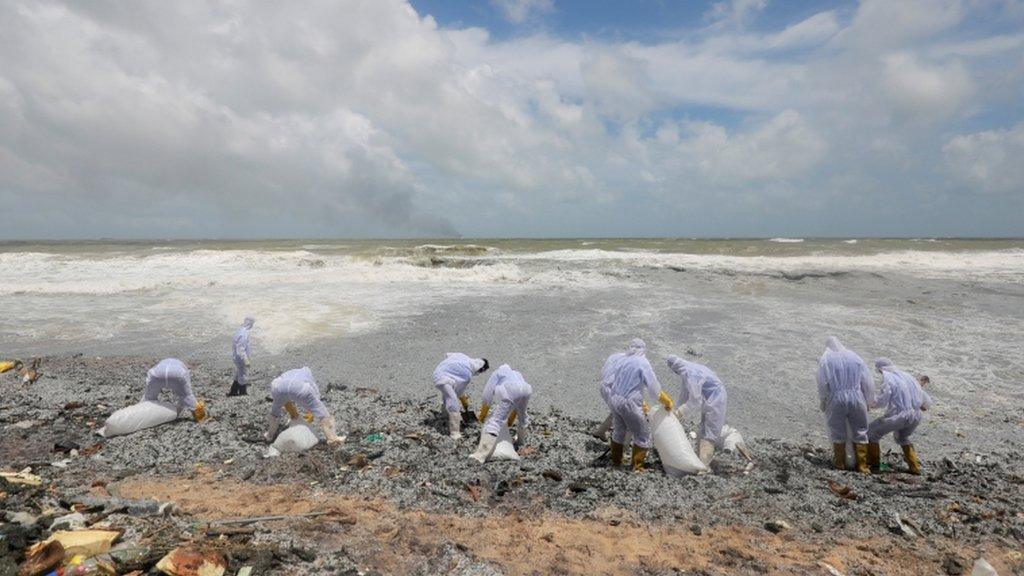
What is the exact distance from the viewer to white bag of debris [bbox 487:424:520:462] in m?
6.98

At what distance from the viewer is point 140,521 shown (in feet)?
16.0

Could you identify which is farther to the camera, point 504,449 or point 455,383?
point 455,383

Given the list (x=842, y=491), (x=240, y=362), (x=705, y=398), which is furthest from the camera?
(x=240, y=362)

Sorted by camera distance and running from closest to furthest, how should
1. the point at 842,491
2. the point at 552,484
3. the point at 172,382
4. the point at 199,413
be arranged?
1. the point at 842,491
2. the point at 552,484
3. the point at 172,382
4. the point at 199,413

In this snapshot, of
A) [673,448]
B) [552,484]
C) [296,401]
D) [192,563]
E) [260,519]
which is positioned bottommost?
[552,484]

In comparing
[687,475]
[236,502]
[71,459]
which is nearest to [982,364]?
[687,475]

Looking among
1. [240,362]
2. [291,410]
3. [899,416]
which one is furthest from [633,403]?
[240,362]

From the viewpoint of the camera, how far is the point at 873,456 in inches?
277

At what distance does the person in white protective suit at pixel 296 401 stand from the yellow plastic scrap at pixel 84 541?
2.94m

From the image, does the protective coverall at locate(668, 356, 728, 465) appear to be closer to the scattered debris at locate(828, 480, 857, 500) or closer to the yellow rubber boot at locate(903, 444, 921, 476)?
the scattered debris at locate(828, 480, 857, 500)

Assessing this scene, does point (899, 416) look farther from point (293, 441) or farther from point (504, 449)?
point (293, 441)

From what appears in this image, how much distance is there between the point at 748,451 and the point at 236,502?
6.03 meters

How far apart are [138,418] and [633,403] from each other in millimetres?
6630

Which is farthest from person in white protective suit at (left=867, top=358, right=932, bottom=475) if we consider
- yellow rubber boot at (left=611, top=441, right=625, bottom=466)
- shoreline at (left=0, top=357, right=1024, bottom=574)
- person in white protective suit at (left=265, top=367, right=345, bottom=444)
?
person in white protective suit at (left=265, top=367, right=345, bottom=444)
